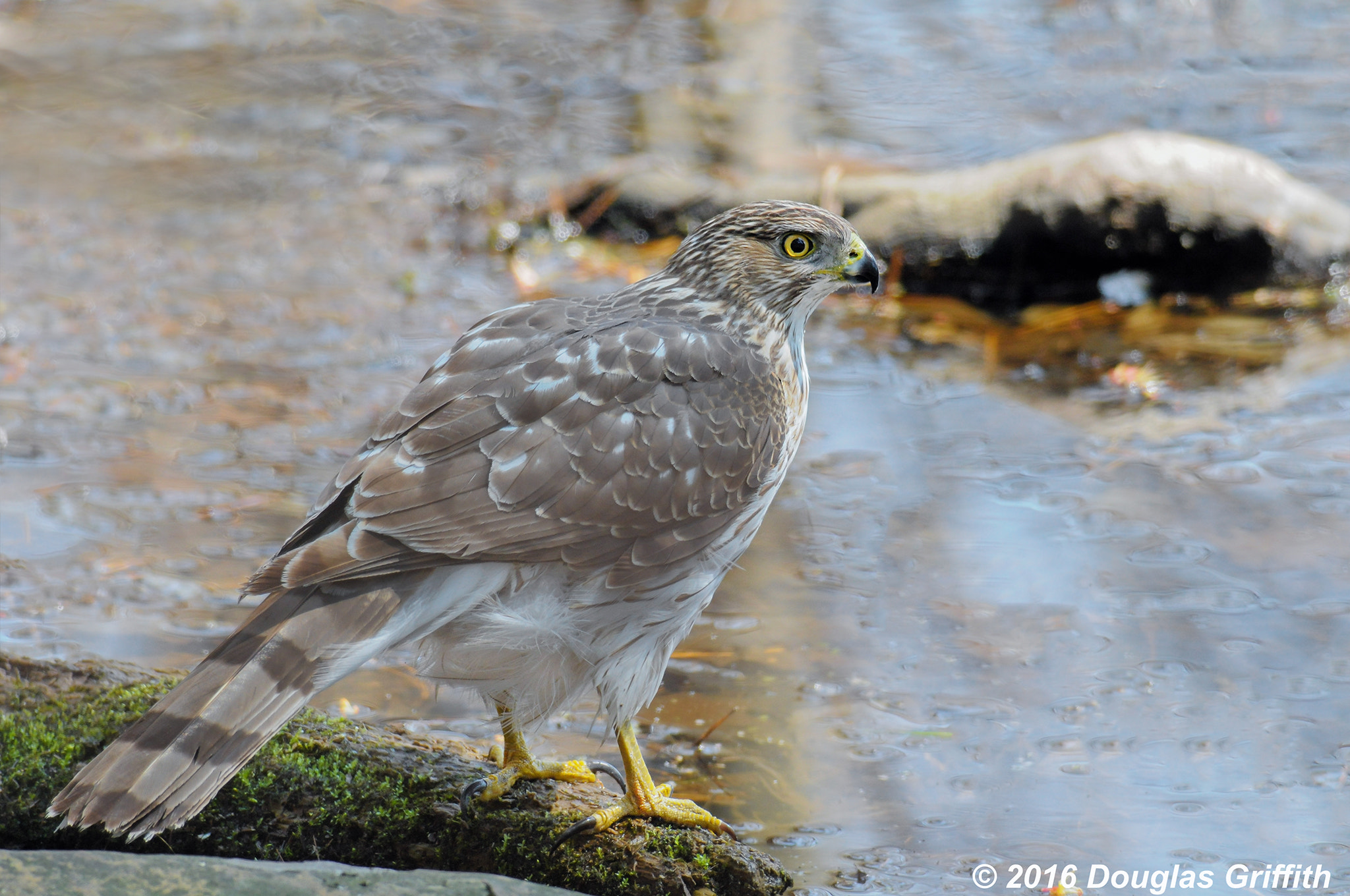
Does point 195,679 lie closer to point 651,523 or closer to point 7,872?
point 7,872

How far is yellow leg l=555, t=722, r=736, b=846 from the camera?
3.89 m

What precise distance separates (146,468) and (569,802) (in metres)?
3.37

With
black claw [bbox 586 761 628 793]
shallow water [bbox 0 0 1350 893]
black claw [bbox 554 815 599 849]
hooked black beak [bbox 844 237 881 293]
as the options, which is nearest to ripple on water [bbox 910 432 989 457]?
shallow water [bbox 0 0 1350 893]

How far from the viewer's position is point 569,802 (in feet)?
12.9

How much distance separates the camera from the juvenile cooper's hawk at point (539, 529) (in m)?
3.39

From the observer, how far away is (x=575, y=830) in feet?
12.4

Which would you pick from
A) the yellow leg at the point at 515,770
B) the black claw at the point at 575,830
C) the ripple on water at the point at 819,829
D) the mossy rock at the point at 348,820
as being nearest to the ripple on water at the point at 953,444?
the ripple on water at the point at 819,829

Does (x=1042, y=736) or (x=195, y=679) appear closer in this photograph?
(x=195, y=679)

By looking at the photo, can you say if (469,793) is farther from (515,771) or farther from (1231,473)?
(1231,473)

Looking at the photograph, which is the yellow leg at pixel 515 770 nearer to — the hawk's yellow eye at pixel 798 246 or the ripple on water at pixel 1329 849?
the hawk's yellow eye at pixel 798 246

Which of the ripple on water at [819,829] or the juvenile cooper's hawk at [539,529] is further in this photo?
the ripple on water at [819,829]

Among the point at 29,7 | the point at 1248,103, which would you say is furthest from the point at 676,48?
the point at 29,7

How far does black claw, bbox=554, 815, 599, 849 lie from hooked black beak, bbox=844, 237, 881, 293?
6.13ft

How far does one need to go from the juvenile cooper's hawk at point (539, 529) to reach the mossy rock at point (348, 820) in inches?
4.0
